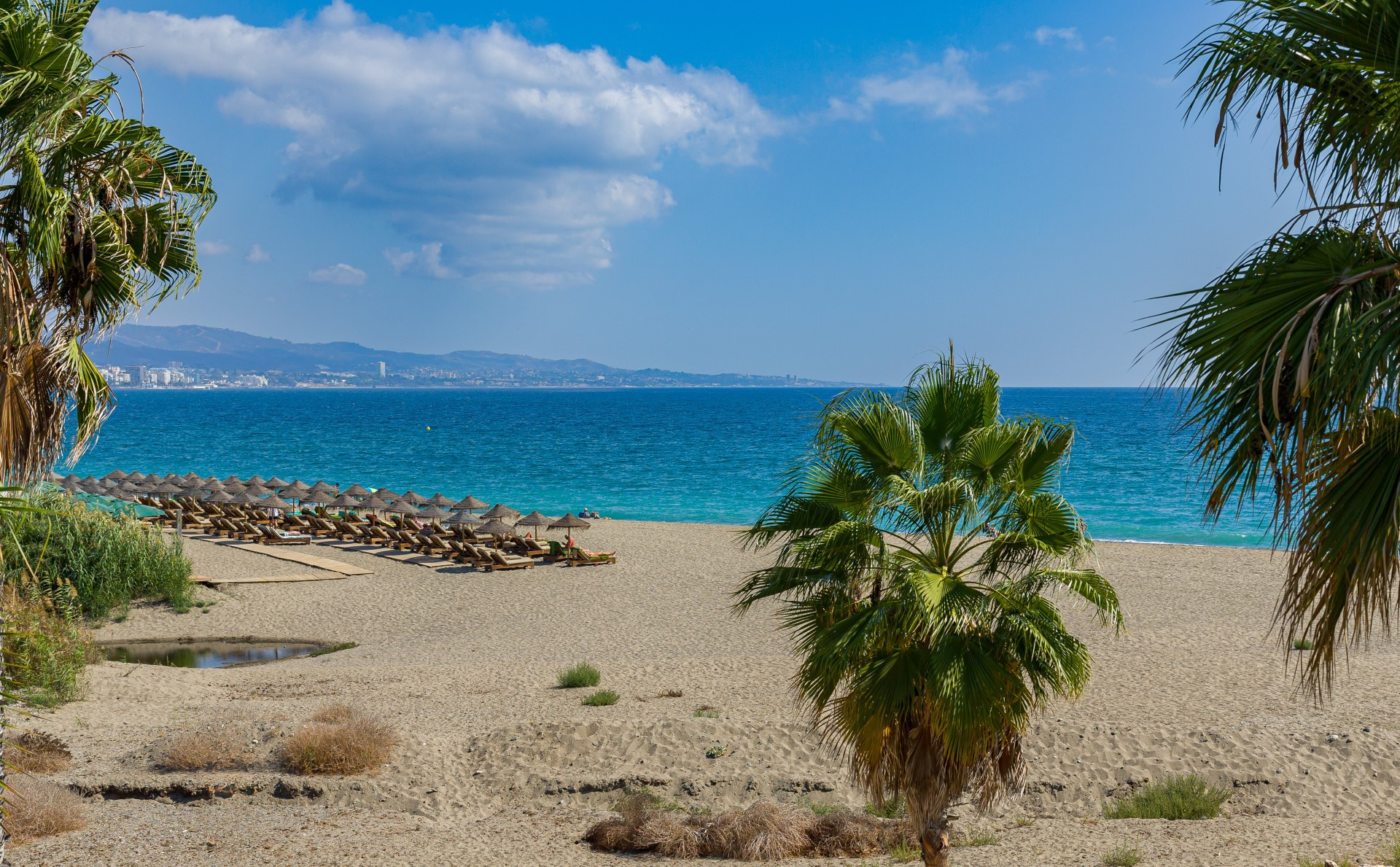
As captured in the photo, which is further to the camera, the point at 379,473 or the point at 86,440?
the point at 379,473

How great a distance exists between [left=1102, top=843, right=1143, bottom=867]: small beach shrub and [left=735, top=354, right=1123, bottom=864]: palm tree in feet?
5.71

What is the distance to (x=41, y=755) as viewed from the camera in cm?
875

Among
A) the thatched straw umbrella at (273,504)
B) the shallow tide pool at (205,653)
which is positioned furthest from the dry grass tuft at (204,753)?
the thatched straw umbrella at (273,504)

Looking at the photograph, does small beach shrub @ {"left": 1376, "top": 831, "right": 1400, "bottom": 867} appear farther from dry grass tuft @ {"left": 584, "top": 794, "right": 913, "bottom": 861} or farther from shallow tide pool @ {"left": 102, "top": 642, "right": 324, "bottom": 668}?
shallow tide pool @ {"left": 102, "top": 642, "right": 324, "bottom": 668}

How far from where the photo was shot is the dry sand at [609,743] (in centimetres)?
754

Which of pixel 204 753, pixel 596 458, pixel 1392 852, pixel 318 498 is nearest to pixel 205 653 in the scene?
pixel 204 753

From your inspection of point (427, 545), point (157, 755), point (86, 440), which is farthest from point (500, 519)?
point (86, 440)

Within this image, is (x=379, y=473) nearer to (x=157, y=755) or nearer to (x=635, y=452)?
(x=635, y=452)

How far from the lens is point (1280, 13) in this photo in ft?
11.8

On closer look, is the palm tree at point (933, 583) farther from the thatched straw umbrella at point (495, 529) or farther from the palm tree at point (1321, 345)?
the thatched straw umbrella at point (495, 529)

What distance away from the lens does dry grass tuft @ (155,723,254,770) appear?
352 inches

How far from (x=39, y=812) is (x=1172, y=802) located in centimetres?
935

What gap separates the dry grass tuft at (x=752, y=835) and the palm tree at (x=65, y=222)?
5045 mm

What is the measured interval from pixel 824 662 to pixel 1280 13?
3.80 metres
